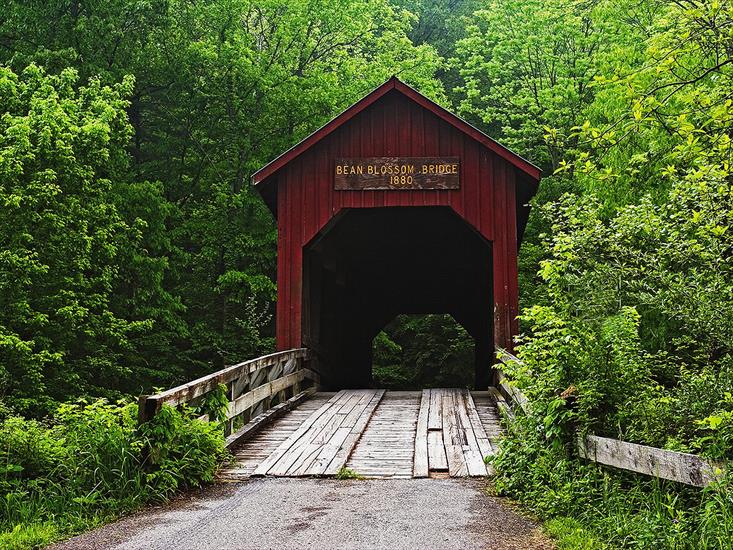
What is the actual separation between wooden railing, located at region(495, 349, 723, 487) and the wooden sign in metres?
6.79

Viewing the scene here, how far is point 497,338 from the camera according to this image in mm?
11039

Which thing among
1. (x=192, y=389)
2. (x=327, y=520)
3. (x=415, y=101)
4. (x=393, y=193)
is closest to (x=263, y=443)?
(x=192, y=389)

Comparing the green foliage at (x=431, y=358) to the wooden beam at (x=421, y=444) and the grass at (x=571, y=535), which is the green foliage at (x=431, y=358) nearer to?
the wooden beam at (x=421, y=444)

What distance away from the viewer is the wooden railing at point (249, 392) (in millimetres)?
5699

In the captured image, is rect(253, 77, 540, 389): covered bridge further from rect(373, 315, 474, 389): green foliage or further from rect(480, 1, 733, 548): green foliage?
rect(373, 315, 474, 389): green foliage

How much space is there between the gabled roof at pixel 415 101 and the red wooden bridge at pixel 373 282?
0.07ft

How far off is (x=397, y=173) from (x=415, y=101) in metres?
1.18

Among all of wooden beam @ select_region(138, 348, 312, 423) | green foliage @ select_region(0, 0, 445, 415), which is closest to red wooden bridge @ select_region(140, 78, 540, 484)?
wooden beam @ select_region(138, 348, 312, 423)

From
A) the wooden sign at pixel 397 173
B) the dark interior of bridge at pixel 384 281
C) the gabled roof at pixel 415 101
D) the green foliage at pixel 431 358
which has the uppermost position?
the gabled roof at pixel 415 101

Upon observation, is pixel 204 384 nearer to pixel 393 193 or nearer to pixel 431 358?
pixel 393 193

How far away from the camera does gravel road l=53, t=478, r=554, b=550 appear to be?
4.06 m

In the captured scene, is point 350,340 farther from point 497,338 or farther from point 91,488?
point 91,488

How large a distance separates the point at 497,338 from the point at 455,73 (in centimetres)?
2189

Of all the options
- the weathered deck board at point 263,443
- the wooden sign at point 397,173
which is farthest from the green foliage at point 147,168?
the weathered deck board at point 263,443
